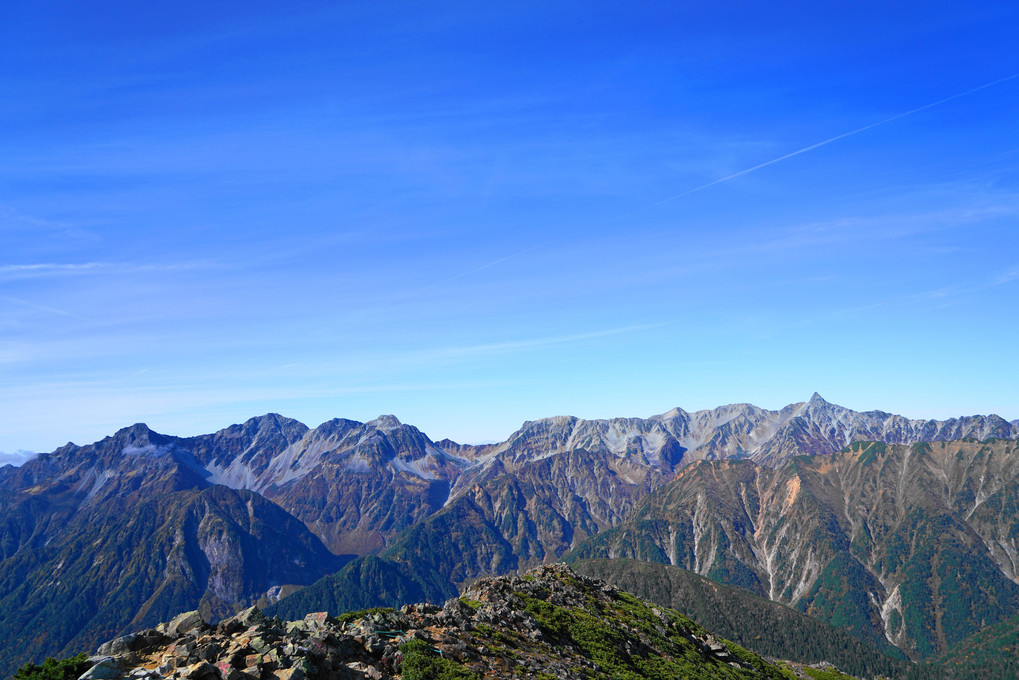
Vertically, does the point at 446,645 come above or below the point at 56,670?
below

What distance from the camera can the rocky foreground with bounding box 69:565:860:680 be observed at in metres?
42.2

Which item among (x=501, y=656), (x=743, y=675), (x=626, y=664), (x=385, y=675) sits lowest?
(x=743, y=675)

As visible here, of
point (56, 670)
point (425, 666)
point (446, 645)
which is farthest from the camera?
point (446, 645)

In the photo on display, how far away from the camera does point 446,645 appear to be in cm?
6081

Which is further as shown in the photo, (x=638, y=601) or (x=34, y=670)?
(x=638, y=601)

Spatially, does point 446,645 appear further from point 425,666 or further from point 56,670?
point 56,670

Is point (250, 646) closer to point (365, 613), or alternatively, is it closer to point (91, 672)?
point (91, 672)

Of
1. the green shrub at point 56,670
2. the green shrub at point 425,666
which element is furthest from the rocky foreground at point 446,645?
the green shrub at point 56,670

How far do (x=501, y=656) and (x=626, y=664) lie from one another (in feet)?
104

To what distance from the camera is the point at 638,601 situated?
5930 inches

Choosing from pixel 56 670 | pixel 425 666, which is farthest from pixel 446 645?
pixel 56 670

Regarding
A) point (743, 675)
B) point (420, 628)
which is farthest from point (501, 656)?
point (743, 675)

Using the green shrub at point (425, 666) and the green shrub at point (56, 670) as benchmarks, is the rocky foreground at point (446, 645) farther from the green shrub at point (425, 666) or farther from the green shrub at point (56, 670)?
the green shrub at point (56, 670)

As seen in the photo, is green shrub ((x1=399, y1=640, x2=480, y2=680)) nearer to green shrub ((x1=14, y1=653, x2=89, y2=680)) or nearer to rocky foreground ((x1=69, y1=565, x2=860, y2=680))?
rocky foreground ((x1=69, y1=565, x2=860, y2=680))
